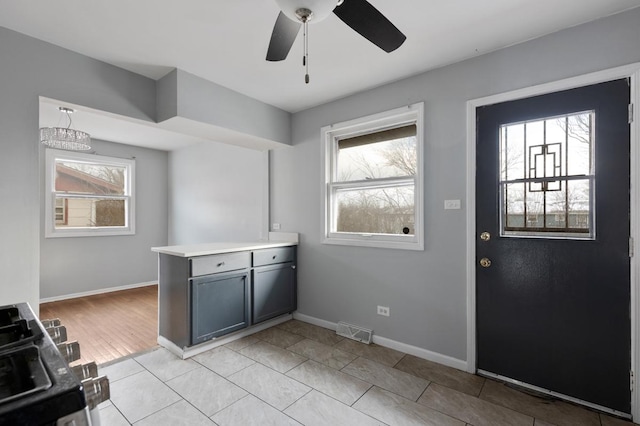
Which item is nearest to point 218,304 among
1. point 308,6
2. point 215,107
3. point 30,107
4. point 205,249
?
point 205,249

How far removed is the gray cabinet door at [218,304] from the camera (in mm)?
2760

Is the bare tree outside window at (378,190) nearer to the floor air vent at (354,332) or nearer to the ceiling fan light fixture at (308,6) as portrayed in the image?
the floor air vent at (354,332)

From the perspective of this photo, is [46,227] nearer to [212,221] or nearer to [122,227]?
[122,227]

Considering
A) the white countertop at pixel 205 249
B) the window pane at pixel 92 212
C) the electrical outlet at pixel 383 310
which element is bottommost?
the electrical outlet at pixel 383 310

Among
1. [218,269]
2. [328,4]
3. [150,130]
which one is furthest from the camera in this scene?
[150,130]

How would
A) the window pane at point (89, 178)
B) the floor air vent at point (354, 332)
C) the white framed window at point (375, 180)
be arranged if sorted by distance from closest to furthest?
1. the white framed window at point (375, 180)
2. the floor air vent at point (354, 332)
3. the window pane at point (89, 178)

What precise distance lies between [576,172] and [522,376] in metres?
1.51

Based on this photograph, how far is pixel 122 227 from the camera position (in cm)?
535

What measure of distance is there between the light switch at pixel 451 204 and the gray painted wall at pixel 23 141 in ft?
10.0

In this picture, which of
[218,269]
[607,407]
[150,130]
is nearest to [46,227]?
[150,130]

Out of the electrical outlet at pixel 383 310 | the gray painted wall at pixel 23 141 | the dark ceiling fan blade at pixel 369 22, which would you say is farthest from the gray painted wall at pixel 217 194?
the dark ceiling fan blade at pixel 369 22

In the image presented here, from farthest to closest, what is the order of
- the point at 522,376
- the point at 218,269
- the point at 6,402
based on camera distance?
1. the point at 218,269
2. the point at 522,376
3. the point at 6,402

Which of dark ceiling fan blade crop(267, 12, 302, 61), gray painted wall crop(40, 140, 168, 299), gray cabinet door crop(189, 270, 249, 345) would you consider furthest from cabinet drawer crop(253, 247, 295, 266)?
gray painted wall crop(40, 140, 168, 299)

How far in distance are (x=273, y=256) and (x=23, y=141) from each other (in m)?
2.27
